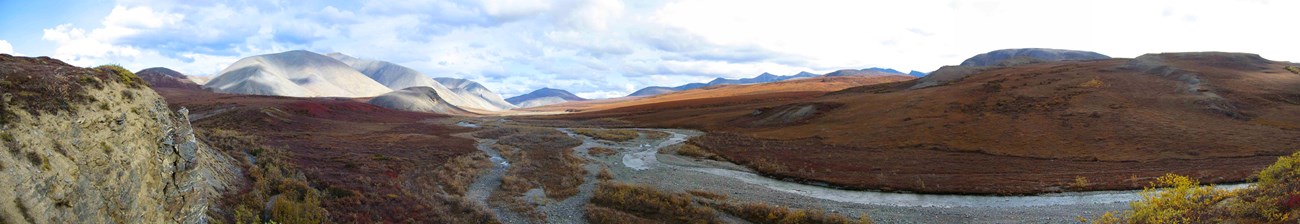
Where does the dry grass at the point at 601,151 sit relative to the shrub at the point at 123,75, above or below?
below

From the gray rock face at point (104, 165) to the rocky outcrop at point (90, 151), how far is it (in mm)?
16

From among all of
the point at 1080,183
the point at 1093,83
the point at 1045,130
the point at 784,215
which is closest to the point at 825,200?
the point at 784,215

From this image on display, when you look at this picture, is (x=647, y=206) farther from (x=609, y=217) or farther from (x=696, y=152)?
(x=696, y=152)

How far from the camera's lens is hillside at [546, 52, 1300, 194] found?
4072 cm

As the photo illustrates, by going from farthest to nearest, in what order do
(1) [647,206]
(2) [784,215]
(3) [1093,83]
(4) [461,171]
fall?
(3) [1093,83]
(4) [461,171]
(1) [647,206]
(2) [784,215]

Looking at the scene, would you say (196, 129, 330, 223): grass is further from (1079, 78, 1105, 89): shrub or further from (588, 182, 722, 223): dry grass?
(1079, 78, 1105, 89): shrub

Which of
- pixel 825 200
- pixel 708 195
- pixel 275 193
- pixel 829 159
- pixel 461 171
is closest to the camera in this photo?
pixel 275 193

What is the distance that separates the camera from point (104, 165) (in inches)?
463

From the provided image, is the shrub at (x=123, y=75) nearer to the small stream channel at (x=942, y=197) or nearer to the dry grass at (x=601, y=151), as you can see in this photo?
the small stream channel at (x=942, y=197)

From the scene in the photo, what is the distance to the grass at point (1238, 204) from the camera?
46.5 ft

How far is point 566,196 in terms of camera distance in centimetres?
3347

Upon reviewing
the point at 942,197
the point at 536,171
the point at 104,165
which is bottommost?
the point at 942,197

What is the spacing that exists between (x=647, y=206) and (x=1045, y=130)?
50.4 m

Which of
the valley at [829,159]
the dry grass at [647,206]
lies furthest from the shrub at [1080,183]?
the dry grass at [647,206]
